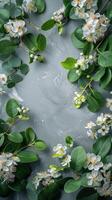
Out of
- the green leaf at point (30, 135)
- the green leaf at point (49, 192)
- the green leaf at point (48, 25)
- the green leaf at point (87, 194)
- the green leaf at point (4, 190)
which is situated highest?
the green leaf at point (48, 25)

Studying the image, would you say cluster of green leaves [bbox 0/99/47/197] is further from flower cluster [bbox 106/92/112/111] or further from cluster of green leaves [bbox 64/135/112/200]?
flower cluster [bbox 106/92/112/111]

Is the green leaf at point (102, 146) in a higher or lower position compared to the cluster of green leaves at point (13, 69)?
lower

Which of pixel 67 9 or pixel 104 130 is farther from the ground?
pixel 67 9

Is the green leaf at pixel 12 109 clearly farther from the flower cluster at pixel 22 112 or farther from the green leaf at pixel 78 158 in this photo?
the green leaf at pixel 78 158

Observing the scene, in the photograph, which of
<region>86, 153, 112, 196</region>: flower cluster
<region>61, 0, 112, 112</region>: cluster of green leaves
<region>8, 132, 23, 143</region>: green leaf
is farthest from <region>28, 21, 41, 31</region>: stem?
<region>86, 153, 112, 196</region>: flower cluster

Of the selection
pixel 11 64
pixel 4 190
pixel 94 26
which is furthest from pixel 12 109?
pixel 94 26

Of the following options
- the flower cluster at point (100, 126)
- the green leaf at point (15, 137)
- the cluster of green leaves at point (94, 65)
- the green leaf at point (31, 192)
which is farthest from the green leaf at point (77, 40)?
the green leaf at point (31, 192)

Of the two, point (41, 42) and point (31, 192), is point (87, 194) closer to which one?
point (31, 192)
